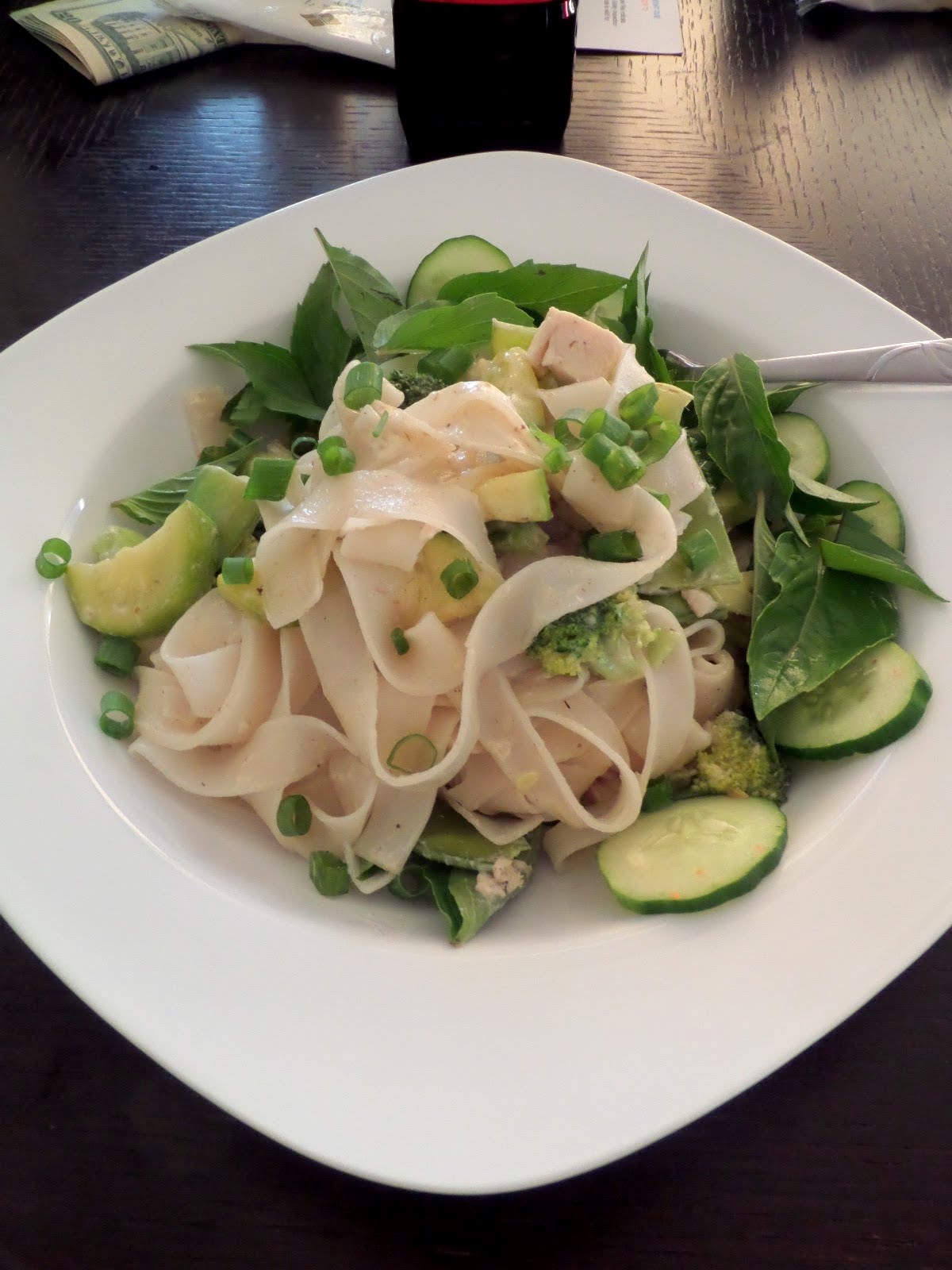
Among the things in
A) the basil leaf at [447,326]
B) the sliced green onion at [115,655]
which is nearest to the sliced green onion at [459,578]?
the basil leaf at [447,326]

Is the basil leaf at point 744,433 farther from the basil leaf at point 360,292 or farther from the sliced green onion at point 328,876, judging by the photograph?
the sliced green onion at point 328,876

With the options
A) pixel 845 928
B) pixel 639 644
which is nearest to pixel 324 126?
pixel 639 644

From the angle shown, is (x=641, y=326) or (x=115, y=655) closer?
(x=115, y=655)

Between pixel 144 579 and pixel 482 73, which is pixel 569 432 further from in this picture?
Result: pixel 482 73

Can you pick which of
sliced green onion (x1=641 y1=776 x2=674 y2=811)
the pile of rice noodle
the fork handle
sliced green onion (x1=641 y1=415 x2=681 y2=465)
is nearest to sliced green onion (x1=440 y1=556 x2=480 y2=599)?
the pile of rice noodle

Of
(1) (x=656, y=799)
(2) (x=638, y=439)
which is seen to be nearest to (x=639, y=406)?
Answer: (2) (x=638, y=439)

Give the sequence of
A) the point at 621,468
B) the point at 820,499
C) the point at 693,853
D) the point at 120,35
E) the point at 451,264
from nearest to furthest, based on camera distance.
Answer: the point at 693,853 < the point at 621,468 < the point at 820,499 < the point at 451,264 < the point at 120,35
